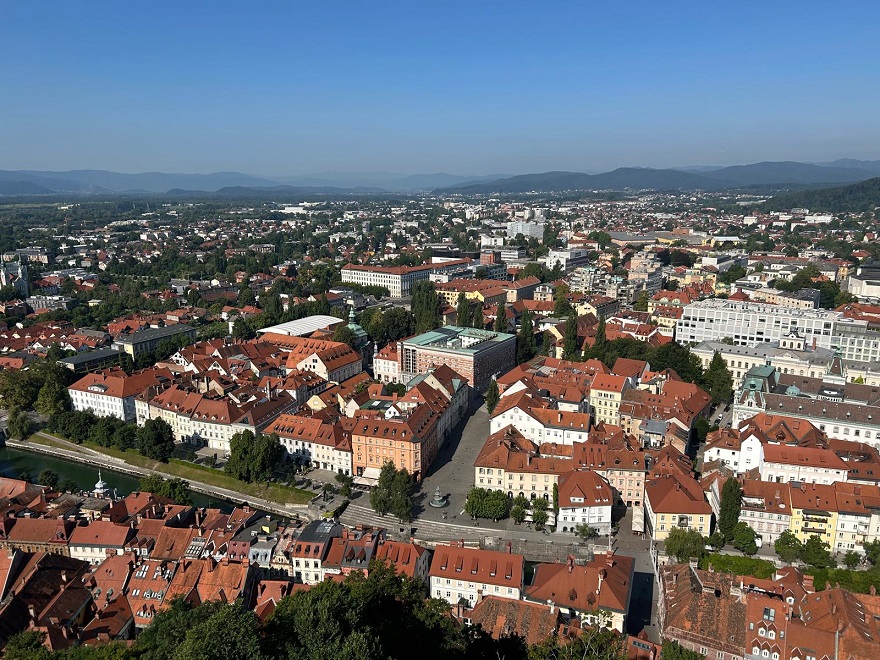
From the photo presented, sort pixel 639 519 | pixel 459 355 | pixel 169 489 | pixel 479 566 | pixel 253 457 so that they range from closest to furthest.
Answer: pixel 479 566 → pixel 639 519 → pixel 169 489 → pixel 253 457 → pixel 459 355

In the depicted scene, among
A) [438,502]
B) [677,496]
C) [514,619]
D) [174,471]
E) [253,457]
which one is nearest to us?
[514,619]

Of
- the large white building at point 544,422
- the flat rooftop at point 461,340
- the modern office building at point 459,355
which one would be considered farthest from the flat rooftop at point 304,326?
the large white building at point 544,422

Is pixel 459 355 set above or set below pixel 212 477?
above

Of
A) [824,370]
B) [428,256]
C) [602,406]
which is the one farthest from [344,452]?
[428,256]

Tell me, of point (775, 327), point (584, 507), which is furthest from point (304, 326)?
point (775, 327)

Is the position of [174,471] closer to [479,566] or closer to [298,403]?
[298,403]

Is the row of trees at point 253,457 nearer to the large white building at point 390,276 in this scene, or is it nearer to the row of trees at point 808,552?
the row of trees at point 808,552
